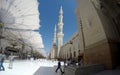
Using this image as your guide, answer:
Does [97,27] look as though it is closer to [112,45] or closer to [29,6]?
[112,45]

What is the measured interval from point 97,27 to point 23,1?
49.9 ft

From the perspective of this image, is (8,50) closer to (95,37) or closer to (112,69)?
(95,37)

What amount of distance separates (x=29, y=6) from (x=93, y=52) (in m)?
16.2

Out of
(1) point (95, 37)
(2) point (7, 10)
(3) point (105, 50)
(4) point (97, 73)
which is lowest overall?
(4) point (97, 73)

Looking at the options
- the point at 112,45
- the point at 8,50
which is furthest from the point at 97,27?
the point at 8,50

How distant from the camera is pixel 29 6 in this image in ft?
85.2

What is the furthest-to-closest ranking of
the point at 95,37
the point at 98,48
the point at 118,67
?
the point at 95,37
the point at 98,48
the point at 118,67

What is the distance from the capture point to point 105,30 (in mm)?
10375

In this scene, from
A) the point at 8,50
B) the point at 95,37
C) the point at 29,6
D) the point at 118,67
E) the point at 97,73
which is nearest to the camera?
the point at 97,73

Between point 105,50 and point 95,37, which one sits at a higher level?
point 95,37

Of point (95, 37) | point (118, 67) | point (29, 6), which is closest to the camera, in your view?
point (118, 67)

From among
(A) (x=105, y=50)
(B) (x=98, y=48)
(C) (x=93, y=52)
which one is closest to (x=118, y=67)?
(A) (x=105, y=50)

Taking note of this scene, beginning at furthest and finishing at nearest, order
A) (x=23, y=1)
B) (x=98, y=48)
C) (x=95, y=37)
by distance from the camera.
Answer: (x=23, y=1) < (x=95, y=37) < (x=98, y=48)

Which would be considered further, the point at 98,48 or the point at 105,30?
the point at 98,48
